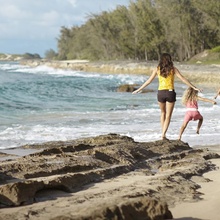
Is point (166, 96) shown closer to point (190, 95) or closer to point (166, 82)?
point (166, 82)

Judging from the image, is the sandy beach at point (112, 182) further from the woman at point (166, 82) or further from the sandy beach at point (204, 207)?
the woman at point (166, 82)

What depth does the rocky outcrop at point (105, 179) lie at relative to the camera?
4.25 meters

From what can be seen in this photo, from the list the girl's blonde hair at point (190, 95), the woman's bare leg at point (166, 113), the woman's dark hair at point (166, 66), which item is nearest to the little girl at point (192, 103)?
the girl's blonde hair at point (190, 95)

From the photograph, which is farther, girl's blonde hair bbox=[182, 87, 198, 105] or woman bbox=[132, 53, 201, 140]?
girl's blonde hair bbox=[182, 87, 198, 105]

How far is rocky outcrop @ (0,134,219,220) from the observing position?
425 cm

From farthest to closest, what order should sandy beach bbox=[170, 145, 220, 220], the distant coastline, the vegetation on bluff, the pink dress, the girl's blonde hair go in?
the vegetation on bluff < the distant coastline < the girl's blonde hair < the pink dress < sandy beach bbox=[170, 145, 220, 220]

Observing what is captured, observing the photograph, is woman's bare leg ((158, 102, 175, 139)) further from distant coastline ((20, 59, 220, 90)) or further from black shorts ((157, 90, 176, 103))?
distant coastline ((20, 59, 220, 90))

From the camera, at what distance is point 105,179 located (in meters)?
6.32

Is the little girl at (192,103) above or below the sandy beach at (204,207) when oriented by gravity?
above

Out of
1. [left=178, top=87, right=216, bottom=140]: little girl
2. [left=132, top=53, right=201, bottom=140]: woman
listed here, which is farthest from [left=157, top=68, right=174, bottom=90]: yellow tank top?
[left=178, top=87, right=216, bottom=140]: little girl

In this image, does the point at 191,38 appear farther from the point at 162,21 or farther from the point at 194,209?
the point at 194,209

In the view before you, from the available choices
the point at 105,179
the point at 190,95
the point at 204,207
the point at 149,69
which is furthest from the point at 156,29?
the point at 204,207

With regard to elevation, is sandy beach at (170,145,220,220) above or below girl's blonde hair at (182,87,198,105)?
below

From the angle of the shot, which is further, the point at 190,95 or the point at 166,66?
the point at 190,95
